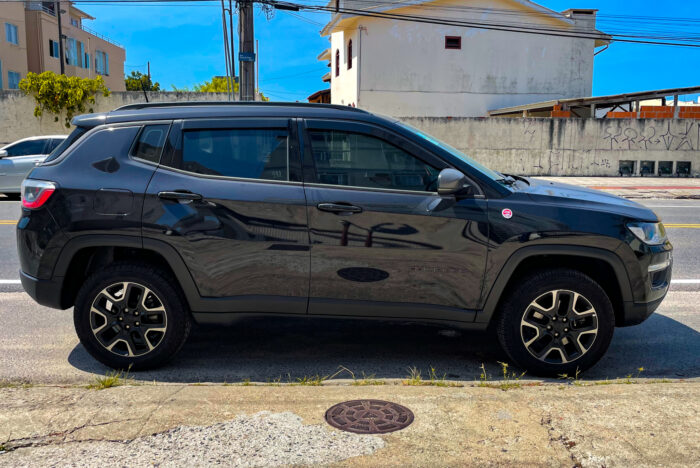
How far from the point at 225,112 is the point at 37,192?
4.66 feet

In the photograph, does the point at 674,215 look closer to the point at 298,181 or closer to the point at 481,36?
the point at 298,181

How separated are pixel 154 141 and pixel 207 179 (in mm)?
511

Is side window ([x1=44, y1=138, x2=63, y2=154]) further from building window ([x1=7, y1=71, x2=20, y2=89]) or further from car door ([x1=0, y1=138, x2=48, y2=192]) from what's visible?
building window ([x1=7, y1=71, x2=20, y2=89])

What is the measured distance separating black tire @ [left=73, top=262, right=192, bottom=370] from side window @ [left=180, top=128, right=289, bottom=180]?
0.82 m

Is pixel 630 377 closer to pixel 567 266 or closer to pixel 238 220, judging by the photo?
pixel 567 266

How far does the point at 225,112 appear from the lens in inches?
175

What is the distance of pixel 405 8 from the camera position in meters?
31.4

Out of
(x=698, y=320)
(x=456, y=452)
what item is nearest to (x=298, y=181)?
(x=456, y=452)

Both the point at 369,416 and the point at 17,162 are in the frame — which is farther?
the point at 17,162

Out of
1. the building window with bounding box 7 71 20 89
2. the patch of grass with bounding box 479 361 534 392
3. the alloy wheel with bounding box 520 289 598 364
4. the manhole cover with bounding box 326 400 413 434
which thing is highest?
the building window with bounding box 7 71 20 89

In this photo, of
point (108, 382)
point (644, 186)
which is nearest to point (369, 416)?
point (108, 382)

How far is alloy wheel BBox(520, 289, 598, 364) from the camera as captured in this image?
422 centimetres

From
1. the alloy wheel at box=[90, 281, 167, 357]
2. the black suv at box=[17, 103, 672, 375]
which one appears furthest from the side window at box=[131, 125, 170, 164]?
the alloy wheel at box=[90, 281, 167, 357]

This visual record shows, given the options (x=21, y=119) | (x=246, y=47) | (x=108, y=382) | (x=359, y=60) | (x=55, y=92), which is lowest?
(x=108, y=382)
